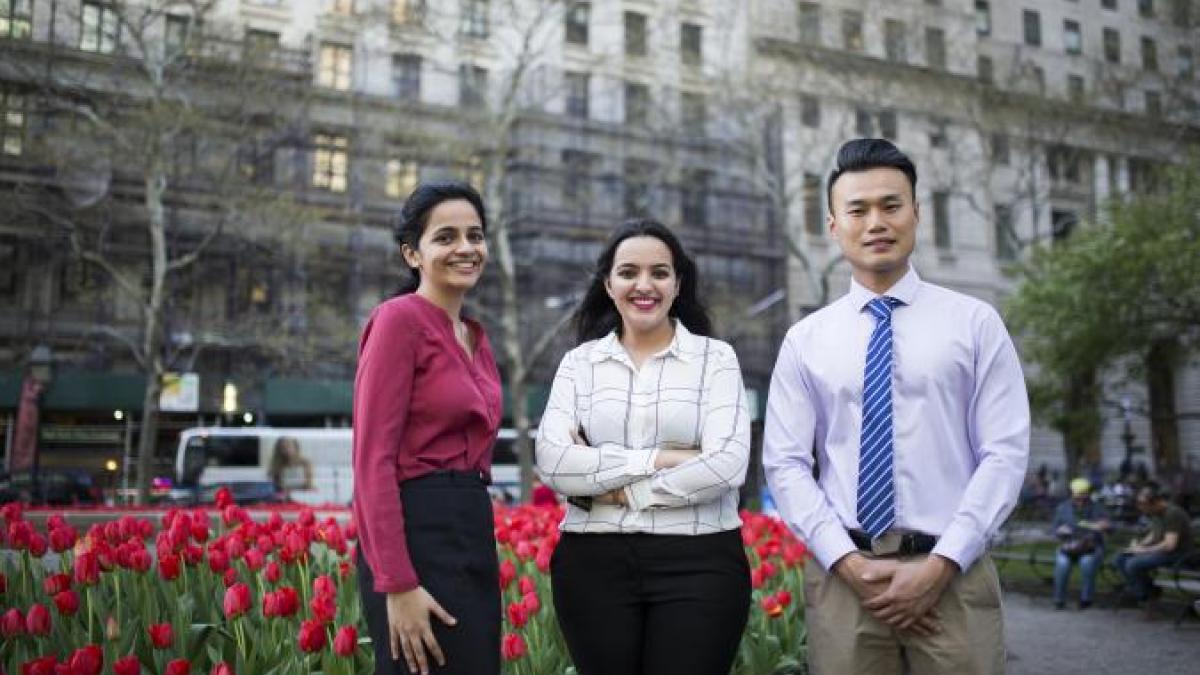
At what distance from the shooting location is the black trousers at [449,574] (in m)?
2.83

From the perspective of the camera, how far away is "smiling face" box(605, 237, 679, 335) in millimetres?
3391

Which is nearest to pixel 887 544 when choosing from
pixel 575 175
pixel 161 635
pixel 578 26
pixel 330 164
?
pixel 161 635

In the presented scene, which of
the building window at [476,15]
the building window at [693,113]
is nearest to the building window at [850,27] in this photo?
the building window at [693,113]

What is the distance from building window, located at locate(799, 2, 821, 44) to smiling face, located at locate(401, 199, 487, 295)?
3591 cm

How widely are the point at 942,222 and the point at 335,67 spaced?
90.9ft

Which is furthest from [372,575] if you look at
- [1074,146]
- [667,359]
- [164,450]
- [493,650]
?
[1074,146]

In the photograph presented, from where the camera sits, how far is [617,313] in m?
3.72

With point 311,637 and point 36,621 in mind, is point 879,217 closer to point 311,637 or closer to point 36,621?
point 311,637

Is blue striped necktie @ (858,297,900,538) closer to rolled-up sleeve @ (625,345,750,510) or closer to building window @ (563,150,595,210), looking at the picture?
rolled-up sleeve @ (625,345,750,510)

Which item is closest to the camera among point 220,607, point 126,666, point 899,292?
point 899,292

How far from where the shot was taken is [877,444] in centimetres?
293

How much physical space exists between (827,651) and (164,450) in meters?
35.7

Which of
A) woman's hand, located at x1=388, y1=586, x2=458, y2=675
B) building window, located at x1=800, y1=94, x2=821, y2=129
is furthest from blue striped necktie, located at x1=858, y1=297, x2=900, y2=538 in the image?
building window, located at x1=800, y1=94, x2=821, y2=129

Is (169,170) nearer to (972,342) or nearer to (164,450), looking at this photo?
(164,450)
